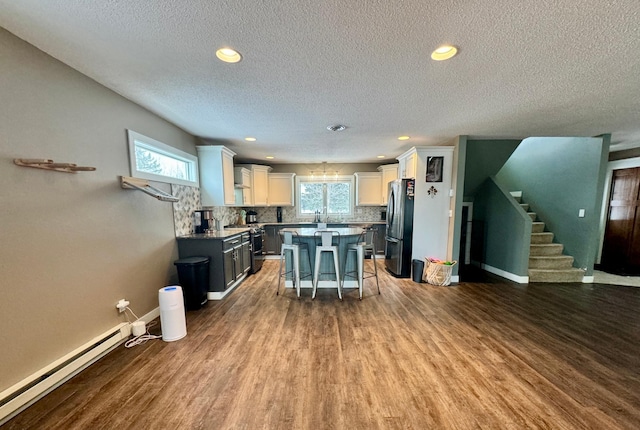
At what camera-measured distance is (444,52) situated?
5.35 feet

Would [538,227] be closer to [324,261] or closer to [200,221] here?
[324,261]

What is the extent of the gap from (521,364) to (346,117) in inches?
122

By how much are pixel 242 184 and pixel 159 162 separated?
6.55ft

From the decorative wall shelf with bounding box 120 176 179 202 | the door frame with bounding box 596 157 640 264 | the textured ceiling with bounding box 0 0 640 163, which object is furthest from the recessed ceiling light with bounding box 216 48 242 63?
the door frame with bounding box 596 157 640 264

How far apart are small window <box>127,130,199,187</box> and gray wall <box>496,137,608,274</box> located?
22.2ft

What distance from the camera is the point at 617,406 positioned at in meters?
1.53

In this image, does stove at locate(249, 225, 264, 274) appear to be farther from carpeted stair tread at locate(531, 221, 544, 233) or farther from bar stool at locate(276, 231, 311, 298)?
carpeted stair tread at locate(531, 221, 544, 233)

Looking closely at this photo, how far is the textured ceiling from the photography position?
1274 millimetres

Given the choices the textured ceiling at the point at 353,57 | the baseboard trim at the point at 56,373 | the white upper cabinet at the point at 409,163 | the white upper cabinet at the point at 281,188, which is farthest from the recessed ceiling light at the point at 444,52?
the white upper cabinet at the point at 281,188

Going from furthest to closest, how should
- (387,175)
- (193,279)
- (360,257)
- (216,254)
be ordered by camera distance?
(387,175)
(360,257)
(216,254)
(193,279)

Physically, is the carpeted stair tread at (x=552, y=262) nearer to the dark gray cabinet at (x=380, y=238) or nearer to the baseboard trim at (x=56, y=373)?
the dark gray cabinet at (x=380, y=238)

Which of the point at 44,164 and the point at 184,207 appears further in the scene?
the point at 184,207

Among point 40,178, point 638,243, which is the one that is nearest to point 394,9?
point 40,178

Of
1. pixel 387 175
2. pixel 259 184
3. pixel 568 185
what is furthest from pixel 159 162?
pixel 568 185
